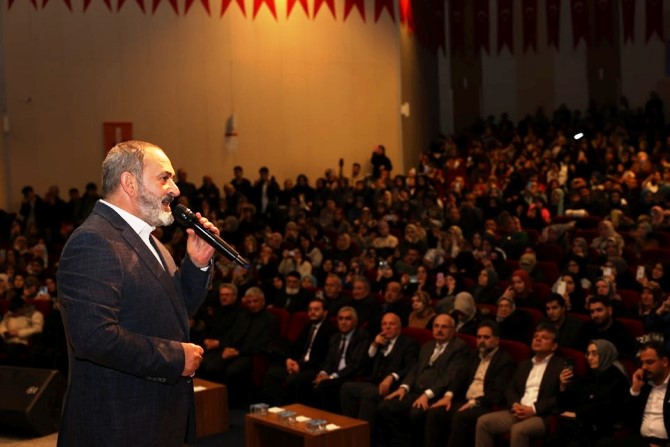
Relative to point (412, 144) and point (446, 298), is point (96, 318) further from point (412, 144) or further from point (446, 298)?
point (412, 144)

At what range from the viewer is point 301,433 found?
18.2 ft

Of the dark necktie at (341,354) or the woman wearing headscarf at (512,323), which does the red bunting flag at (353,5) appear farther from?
the woman wearing headscarf at (512,323)

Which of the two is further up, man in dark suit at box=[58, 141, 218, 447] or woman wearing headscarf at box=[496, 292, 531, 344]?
man in dark suit at box=[58, 141, 218, 447]

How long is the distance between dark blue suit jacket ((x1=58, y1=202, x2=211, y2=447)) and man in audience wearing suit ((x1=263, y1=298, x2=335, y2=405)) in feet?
15.6

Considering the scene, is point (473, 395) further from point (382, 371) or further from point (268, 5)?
point (268, 5)

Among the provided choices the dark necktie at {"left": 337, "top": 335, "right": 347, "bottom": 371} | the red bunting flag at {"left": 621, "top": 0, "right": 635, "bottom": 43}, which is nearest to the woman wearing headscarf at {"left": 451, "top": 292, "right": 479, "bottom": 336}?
the dark necktie at {"left": 337, "top": 335, "right": 347, "bottom": 371}

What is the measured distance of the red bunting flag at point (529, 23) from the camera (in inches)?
781

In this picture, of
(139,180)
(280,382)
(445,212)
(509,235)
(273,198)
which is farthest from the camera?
(273,198)

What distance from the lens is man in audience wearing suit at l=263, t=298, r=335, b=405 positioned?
7.11m

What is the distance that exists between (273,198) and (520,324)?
7.61 m

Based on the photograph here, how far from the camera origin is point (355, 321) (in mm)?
7055

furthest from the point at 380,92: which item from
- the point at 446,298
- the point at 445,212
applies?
the point at 446,298

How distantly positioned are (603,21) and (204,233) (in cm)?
1847

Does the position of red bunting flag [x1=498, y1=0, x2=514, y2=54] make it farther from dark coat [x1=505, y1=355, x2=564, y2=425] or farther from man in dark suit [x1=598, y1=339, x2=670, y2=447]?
man in dark suit [x1=598, y1=339, x2=670, y2=447]
